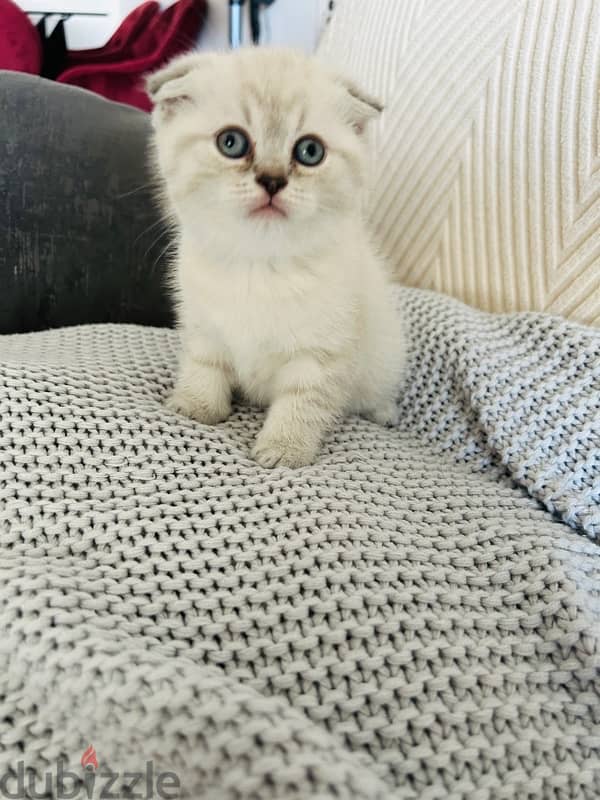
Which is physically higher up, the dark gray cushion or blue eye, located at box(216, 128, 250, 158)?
blue eye, located at box(216, 128, 250, 158)

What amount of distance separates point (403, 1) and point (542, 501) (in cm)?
93

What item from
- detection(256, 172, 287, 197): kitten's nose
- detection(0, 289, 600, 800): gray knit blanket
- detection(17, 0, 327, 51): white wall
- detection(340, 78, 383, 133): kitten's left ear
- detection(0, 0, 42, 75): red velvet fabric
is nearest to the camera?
detection(0, 289, 600, 800): gray knit blanket

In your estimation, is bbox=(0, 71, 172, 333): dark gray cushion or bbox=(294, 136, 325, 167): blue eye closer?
bbox=(294, 136, 325, 167): blue eye

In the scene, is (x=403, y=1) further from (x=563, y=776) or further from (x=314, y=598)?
(x=563, y=776)

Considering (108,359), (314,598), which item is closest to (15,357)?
(108,359)

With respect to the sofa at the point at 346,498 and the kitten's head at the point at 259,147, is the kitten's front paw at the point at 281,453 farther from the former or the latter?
the kitten's head at the point at 259,147

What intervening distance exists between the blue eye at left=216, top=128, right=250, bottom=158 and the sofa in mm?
289

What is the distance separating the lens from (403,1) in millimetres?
1133

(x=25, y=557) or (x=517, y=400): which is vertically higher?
(x=517, y=400)

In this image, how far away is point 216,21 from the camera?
5.86 ft

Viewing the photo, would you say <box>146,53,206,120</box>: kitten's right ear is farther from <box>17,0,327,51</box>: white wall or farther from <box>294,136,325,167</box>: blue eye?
<box>17,0,327,51</box>: white wall

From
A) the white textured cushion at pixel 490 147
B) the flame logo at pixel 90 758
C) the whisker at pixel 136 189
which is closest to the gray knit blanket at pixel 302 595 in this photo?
the flame logo at pixel 90 758

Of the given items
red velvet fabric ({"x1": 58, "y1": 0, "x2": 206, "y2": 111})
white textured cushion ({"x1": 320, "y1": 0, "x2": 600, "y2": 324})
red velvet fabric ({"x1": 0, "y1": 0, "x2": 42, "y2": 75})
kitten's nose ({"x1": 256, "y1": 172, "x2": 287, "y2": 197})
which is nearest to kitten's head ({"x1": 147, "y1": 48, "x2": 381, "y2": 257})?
kitten's nose ({"x1": 256, "y1": 172, "x2": 287, "y2": 197})

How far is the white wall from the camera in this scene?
1.72 meters
